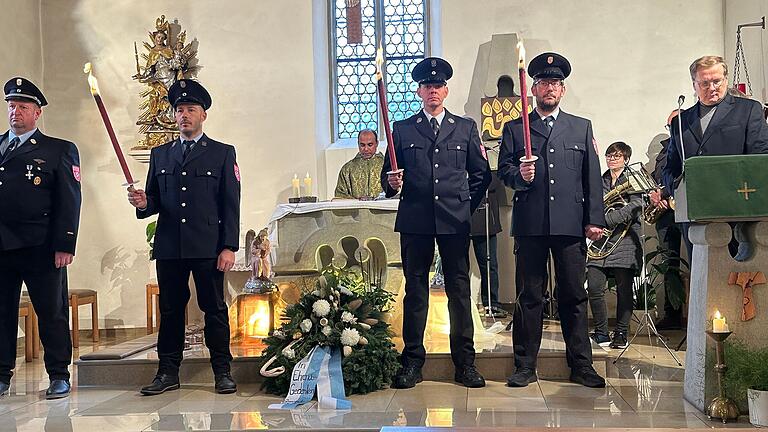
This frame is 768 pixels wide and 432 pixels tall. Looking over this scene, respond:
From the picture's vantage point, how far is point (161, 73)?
8.23 metres

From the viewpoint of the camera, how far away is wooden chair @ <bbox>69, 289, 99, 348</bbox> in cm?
750

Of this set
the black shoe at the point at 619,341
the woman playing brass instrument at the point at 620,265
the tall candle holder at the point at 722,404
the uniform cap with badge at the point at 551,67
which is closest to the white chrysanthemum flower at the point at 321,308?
the uniform cap with badge at the point at 551,67

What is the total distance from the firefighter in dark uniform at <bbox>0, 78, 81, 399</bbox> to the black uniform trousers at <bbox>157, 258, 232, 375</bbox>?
0.57 m

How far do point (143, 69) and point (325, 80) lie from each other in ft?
6.00

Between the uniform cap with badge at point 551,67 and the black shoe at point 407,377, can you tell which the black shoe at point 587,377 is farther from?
the uniform cap with badge at point 551,67

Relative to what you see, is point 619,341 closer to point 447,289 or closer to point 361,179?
point 447,289

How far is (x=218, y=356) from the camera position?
4.80 meters

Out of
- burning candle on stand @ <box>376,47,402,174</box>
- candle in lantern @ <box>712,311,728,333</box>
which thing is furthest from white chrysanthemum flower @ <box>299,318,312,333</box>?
candle in lantern @ <box>712,311,728,333</box>

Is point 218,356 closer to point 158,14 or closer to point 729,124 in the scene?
point 729,124

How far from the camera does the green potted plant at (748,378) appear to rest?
3506 millimetres

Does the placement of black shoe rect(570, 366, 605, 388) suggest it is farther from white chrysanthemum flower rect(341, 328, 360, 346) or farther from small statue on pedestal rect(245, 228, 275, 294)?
small statue on pedestal rect(245, 228, 275, 294)

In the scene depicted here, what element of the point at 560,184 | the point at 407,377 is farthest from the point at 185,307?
the point at 560,184

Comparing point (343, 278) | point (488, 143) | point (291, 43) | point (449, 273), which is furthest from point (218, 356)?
point (291, 43)

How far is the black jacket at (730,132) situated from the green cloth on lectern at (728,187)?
514mm
